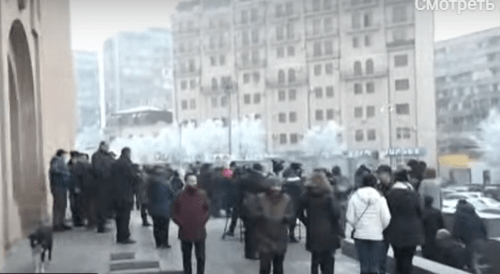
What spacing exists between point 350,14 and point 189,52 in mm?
20208

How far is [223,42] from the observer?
74875mm

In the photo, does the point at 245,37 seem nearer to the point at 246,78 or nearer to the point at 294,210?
the point at 246,78

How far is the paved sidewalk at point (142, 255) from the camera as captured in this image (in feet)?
30.1

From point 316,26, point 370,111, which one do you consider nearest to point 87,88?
point 316,26

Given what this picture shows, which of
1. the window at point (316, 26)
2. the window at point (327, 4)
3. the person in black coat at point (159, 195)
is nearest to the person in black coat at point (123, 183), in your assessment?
the person in black coat at point (159, 195)

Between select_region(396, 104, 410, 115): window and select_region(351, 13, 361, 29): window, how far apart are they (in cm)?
913

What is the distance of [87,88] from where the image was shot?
110 metres

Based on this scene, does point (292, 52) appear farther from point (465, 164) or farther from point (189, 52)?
point (465, 164)

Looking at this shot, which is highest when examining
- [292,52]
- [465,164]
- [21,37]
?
[292,52]

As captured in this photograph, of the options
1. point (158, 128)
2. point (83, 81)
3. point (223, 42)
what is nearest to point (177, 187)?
point (223, 42)

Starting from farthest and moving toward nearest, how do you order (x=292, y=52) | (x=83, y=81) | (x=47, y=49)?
1. (x=83, y=81)
2. (x=292, y=52)
3. (x=47, y=49)

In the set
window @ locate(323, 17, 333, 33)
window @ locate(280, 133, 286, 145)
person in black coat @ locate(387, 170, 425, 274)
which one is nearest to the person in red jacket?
person in black coat @ locate(387, 170, 425, 274)

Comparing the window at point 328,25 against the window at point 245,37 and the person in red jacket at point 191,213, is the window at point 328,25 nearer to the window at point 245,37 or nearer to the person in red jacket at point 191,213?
the window at point 245,37

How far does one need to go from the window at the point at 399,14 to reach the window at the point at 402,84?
225 inches
